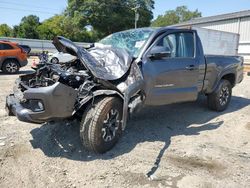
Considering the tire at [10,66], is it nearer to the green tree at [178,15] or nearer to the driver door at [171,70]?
the driver door at [171,70]

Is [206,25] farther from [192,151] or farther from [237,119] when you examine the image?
[192,151]

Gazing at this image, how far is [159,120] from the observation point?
6438 millimetres

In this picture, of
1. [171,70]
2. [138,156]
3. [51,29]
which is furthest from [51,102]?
[51,29]

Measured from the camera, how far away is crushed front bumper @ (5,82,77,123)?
4066 millimetres

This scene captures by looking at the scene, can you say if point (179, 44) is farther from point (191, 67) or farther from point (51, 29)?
point (51, 29)

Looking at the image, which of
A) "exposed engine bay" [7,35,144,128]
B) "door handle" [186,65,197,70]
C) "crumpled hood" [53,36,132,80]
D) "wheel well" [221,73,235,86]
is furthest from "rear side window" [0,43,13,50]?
"door handle" [186,65,197,70]

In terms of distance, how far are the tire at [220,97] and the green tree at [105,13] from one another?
150 feet

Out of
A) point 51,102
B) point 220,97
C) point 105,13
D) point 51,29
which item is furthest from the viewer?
point 51,29

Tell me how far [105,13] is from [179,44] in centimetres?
4717

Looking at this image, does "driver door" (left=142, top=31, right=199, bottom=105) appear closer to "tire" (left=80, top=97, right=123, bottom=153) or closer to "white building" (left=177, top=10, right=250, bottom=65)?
"tire" (left=80, top=97, right=123, bottom=153)

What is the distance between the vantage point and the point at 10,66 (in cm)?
1469

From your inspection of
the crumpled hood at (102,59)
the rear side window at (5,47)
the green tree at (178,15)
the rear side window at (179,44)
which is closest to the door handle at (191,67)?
the rear side window at (179,44)

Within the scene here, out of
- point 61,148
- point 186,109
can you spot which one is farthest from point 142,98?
point 186,109

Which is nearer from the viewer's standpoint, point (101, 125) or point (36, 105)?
point (36, 105)
